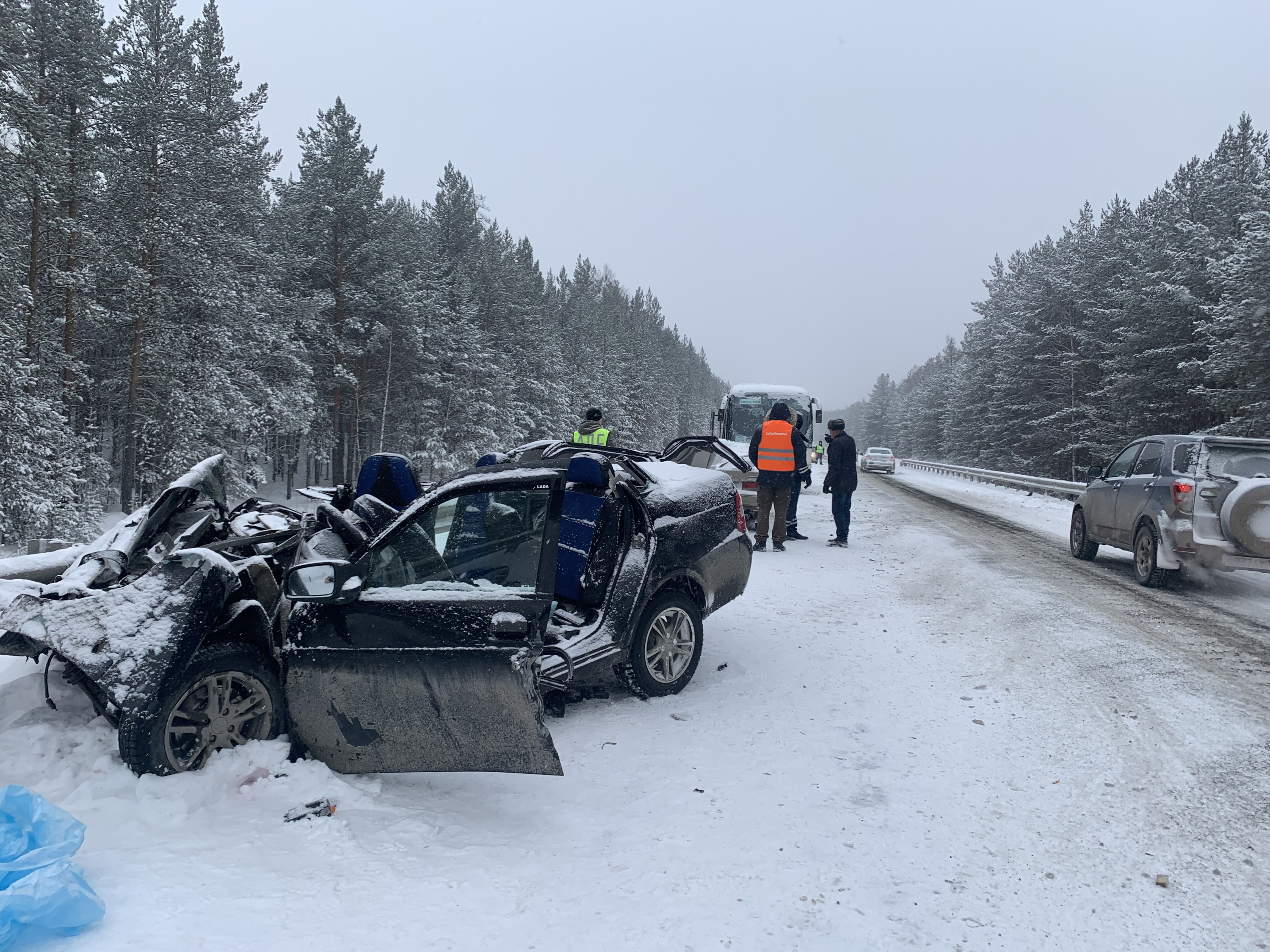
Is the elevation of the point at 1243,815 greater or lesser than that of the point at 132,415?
lesser

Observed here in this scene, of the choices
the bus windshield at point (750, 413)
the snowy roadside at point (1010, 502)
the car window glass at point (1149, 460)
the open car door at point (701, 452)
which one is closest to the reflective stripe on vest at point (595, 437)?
the open car door at point (701, 452)

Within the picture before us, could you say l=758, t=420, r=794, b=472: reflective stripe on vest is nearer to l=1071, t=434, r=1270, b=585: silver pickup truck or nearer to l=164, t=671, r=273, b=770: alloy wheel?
l=1071, t=434, r=1270, b=585: silver pickup truck

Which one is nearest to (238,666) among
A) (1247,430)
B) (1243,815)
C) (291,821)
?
(291,821)

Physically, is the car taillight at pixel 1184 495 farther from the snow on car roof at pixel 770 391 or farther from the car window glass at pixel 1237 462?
the snow on car roof at pixel 770 391

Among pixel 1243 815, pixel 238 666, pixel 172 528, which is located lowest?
pixel 1243 815

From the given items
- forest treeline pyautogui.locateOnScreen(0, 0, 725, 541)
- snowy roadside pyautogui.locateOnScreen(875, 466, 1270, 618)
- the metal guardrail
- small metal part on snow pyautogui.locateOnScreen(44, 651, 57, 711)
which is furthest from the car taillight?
forest treeline pyautogui.locateOnScreen(0, 0, 725, 541)

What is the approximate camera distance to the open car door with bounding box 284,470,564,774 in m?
3.32

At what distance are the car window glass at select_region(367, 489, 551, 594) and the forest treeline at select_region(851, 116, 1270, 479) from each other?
23123mm

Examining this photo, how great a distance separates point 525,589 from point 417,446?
111 feet

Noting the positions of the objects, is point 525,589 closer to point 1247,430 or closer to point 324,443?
point 1247,430

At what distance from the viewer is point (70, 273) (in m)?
15.8

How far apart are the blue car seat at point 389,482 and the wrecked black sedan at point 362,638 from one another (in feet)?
4.63

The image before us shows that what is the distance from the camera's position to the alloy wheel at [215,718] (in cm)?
350

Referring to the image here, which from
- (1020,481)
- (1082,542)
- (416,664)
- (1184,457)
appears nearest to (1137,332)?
(1020,481)
